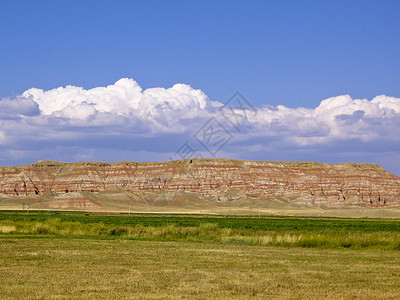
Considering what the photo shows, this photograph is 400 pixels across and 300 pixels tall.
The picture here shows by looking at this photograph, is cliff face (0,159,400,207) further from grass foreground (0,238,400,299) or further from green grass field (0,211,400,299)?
grass foreground (0,238,400,299)

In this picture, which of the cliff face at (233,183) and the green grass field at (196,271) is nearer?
the green grass field at (196,271)

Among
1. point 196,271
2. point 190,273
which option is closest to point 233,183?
point 196,271

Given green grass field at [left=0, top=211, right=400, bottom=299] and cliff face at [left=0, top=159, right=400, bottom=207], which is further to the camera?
cliff face at [left=0, top=159, right=400, bottom=207]

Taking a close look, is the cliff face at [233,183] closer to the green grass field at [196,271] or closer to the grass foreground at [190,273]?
the green grass field at [196,271]

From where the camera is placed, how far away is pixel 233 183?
192 m

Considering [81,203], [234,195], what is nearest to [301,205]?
[234,195]

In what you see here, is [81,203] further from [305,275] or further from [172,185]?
[305,275]

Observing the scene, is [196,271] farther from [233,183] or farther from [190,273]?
[233,183]

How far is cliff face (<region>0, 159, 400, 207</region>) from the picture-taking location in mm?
187250

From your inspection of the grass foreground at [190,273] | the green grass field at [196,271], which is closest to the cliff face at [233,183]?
the green grass field at [196,271]

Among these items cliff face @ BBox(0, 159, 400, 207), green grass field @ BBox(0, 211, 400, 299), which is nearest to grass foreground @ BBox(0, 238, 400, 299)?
green grass field @ BBox(0, 211, 400, 299)

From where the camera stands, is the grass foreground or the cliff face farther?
the cliff face

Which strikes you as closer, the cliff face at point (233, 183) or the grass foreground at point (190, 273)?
the grass foreground at point (190, 273)

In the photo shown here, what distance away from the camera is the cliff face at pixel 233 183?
18725 centimetres
